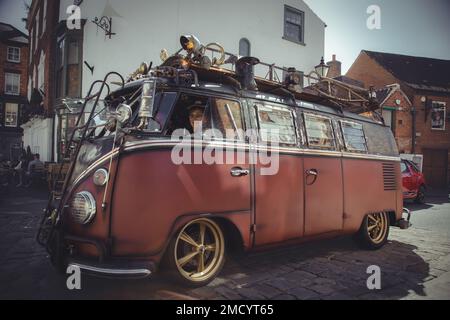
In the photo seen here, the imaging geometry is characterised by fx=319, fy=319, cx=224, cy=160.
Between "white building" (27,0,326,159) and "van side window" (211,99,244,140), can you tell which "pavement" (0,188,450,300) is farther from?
"white building" (27,0,326,159)

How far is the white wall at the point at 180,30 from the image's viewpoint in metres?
12.2

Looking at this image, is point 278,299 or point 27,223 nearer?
point 278,299

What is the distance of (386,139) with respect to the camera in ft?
20.9

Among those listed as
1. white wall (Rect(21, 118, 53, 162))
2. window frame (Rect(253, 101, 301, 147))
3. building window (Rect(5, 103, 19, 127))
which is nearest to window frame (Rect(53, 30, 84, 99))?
white wall (Rect(21, 118, 53, 162))

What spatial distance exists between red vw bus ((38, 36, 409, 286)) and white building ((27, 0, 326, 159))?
8.82 metres

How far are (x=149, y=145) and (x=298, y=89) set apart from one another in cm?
256

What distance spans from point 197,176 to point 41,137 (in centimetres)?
1670

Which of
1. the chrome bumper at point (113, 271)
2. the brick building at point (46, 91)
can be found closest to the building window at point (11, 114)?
the brick building at point (46, 91)

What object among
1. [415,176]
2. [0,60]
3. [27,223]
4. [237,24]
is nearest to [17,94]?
[0,60]

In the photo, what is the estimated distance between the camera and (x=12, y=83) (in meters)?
33.5

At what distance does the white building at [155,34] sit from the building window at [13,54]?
74.8ft

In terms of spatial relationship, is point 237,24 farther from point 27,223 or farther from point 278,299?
point 278,299

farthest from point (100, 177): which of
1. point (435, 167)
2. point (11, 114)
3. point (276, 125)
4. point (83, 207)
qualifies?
point (11, 114)

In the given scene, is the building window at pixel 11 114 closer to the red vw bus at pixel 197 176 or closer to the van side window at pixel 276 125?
the red vw bus at pixel 197 176
